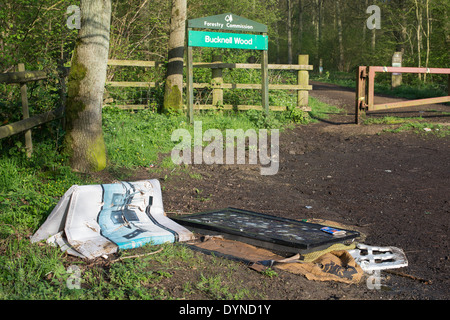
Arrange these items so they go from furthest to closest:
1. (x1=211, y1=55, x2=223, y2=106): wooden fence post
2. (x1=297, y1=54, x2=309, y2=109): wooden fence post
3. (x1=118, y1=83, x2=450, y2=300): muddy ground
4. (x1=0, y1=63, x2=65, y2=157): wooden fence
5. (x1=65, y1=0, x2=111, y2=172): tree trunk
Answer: (x1=297, y1=54, x2=309, y2=109): wooden fence post < (x1=211, y1=55, x2=223, y2=106): wooden fence post < (x1=65, y1=0, x2=111, y2=172): tree trunk < (x1=0, y1=63, x2=65, y2=157): wooden fence < (x1=118, y1=83, x2=450, y2=300): muddy ground

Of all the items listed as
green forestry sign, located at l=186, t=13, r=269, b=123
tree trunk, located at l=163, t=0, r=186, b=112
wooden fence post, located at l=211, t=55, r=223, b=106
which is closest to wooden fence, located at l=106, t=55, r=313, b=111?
wooden fence post, located at l=211, t=55, r=223, b=106

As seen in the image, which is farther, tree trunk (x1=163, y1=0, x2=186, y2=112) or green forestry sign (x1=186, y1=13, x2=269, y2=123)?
tree trunk (x1=163, y1=0, x2=186, y2=112)

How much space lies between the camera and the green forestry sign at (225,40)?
35.5ft

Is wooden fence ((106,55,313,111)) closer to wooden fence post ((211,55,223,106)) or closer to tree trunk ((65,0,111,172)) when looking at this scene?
wooden fence post ((211,55,223,106))

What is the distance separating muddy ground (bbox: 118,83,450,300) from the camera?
3.64 m

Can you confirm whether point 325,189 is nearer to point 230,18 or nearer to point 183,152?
point 183,152

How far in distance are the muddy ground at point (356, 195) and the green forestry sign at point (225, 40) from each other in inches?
98.0

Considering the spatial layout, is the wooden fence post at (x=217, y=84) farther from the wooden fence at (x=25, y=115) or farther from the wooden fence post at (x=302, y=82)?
the wooden fence at (x=25, y=115)

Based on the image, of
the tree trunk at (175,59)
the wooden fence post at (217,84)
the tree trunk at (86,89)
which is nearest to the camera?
the tree trunk at (86,89)

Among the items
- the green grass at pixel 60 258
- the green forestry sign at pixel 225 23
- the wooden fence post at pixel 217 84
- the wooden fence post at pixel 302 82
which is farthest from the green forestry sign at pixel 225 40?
the green grass at pixel 60 258

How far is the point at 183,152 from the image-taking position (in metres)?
8.55

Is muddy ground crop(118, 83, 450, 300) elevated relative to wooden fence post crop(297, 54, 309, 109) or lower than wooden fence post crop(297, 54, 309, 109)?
lower

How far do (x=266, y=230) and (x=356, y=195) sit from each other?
2.27m

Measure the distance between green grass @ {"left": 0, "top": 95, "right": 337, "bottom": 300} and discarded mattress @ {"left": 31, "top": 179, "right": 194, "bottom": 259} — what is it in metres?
0.15
